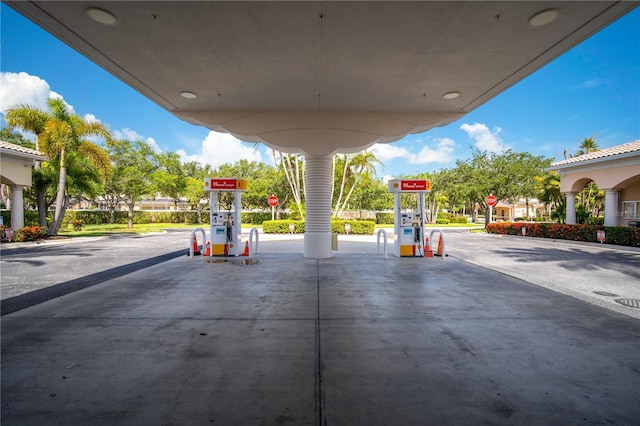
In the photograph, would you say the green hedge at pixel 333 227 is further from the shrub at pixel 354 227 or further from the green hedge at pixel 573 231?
the green hedge at pixel 573 231

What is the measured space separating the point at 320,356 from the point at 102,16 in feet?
20.1

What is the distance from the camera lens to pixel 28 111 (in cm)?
1881

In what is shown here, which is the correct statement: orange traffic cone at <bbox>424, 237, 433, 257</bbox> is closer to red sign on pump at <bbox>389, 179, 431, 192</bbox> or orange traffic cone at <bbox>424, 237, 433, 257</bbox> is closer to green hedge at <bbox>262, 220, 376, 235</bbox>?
red sign on pump at <bbox>389, 179, 431, 192</bbox>

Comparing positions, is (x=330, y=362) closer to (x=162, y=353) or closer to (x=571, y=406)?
(x=162, y=353)

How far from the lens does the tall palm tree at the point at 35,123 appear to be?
18516 millimetres

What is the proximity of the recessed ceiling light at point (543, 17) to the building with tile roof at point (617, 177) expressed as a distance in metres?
14.5

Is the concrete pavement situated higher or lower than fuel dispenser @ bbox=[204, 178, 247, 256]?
lower

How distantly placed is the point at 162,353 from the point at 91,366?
2.22 ft

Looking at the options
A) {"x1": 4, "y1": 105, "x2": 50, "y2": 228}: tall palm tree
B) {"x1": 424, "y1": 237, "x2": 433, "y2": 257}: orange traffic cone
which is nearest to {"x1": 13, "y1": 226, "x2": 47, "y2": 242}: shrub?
{"x1": 4, "y1": 105, "x2": 50, "y2": 228}: tall palm tree

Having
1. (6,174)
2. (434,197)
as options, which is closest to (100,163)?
(6,174)

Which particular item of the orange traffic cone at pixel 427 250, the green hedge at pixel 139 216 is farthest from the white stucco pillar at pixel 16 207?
the orange traffic cone at pixel 427 250

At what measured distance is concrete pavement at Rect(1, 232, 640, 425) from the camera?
258 centimetres

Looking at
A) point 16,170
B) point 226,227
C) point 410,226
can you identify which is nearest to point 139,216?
point 16,170

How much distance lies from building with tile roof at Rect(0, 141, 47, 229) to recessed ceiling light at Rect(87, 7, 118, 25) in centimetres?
1508
